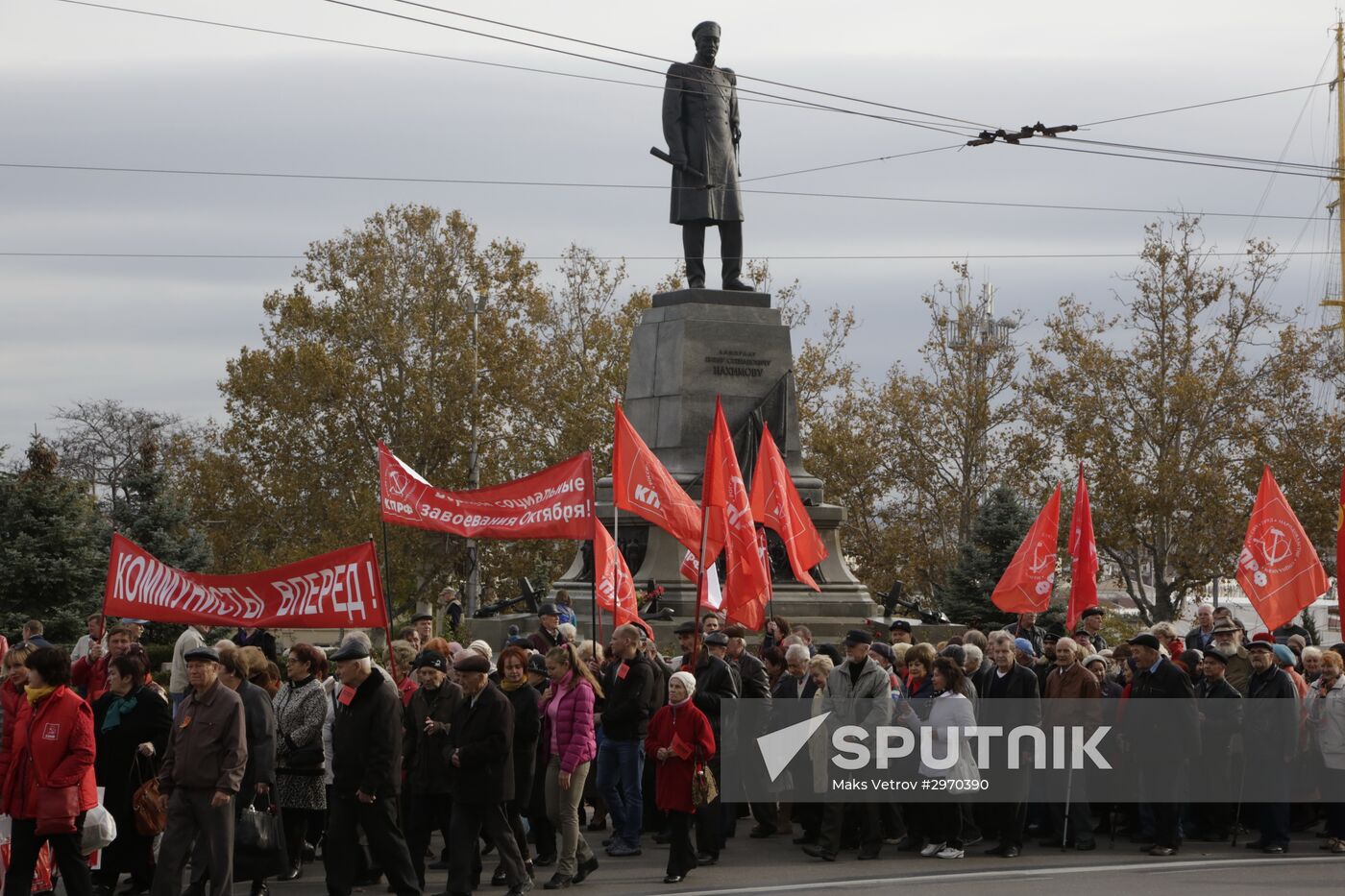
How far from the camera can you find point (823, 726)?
1386 cm

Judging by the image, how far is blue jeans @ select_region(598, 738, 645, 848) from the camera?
44.1 ft

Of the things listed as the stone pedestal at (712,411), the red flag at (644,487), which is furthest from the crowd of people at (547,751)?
the stone pedestal at (712,411)

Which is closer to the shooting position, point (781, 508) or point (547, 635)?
point (547, 635)

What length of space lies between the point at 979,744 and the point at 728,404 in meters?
10.0

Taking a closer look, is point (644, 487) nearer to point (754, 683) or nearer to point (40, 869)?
point (754, 683)

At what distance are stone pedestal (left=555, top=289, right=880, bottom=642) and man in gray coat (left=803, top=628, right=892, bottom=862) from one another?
8.85m

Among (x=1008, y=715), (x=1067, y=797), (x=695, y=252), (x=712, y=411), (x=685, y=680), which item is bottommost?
(x=1067, y=797)

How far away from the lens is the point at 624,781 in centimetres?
1350

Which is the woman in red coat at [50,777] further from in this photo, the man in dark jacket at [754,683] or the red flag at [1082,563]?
the red flag at [1082,563]

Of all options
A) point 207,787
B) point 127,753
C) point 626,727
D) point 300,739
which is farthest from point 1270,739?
point 127,753

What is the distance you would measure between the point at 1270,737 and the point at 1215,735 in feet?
1.33

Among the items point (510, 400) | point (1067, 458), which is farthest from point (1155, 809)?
point (510, 400)

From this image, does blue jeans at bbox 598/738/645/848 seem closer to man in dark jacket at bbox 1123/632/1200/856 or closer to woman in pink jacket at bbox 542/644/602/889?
woman in pink jacket at bbox 542/644/602/889

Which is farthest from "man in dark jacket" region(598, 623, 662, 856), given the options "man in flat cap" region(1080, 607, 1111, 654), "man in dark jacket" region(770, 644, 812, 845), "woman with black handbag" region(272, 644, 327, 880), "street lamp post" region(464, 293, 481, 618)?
"street lamp post" region(464, 293, 481, 618)
